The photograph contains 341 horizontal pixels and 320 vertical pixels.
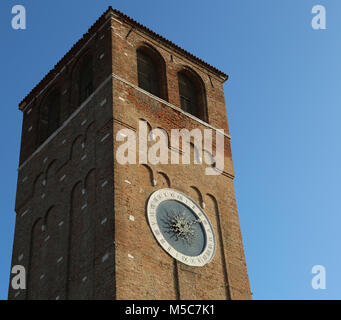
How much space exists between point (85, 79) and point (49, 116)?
83.6 inches

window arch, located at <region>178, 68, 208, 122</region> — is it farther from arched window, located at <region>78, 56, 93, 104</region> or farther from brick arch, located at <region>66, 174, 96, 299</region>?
brick arch, located at <region>66, 174, 96, 299</region>

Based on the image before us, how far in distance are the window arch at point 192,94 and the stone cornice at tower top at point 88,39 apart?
74 cm

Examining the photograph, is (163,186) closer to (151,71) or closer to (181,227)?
(181,227)

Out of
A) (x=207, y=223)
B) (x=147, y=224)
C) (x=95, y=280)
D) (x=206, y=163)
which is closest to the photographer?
(x=95, y=280)

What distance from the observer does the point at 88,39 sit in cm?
2742

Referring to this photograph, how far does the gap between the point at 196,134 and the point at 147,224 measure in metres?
5.14

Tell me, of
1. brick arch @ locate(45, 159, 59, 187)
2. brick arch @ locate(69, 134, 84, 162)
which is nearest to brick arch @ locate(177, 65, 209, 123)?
brick arch @ locate(69, 134, 84, 162)

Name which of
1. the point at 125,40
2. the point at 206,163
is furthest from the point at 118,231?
the point at 125,40

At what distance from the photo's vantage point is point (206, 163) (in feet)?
83.1

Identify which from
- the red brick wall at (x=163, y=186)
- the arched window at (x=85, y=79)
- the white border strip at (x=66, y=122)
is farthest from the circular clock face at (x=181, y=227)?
the arched window at (x=85, y=79)
